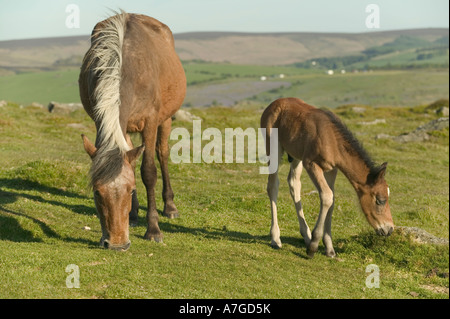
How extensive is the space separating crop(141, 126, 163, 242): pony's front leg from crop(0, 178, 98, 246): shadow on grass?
123cm

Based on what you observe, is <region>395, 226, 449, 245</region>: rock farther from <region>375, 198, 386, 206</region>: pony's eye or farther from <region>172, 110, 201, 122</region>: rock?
<region>172, 110, 201, 122</region>: rock

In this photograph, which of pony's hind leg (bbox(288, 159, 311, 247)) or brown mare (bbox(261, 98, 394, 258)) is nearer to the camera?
brown mare (bbox(261, 98, 394, 258))

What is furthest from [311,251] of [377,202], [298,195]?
[377,202]

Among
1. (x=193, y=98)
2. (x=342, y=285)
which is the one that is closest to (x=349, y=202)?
(x=342, y=285)

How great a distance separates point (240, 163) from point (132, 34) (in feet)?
36.8

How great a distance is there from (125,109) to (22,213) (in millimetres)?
4065

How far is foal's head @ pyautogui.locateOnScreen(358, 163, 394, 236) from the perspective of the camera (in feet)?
34.7

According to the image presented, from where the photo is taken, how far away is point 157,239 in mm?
11336

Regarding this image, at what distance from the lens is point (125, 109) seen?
→ 1045cm

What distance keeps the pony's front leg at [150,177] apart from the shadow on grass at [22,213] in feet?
4.03

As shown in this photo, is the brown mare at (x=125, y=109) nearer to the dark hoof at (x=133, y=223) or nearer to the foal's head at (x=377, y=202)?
the dark hoof at (x=133, y=223)

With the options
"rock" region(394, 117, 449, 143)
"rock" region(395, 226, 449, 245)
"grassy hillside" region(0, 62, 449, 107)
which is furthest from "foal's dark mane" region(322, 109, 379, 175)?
"grassy hillside" region(0, 62, 449, 107)

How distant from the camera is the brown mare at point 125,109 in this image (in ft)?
29.3

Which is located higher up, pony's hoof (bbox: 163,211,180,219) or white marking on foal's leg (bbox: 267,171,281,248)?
white marking on foal's leg (bbox: 267,171,281,248)
